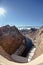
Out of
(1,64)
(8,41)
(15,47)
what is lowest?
(15,47)

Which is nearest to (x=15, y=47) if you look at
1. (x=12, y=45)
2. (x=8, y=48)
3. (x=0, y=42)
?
(x=12, y=45)

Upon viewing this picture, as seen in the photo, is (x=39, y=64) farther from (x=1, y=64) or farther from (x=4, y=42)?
(x=4, y=42)

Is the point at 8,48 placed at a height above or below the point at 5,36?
below

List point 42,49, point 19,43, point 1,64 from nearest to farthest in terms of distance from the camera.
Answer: point 1,64
point 42,49
point 19,43

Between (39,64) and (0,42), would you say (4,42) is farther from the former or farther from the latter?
(39,64)

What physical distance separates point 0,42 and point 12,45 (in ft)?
22.3

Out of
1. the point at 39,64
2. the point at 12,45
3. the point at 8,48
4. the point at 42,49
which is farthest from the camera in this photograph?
the point at 12,45

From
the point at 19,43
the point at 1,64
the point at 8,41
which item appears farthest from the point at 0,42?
the point at 1,64

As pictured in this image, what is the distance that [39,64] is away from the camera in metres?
5.94

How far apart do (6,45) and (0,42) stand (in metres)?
3.00

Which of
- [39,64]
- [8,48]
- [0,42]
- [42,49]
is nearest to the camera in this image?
[39,64]

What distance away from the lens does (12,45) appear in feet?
141

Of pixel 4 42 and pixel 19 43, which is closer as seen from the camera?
pixel 4 42

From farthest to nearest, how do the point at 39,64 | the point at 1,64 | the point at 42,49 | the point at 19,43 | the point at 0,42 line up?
the point at 19,43 < the point at 0,42 < the point at 42,49 < the point at 1,64 < the point at 39,64
